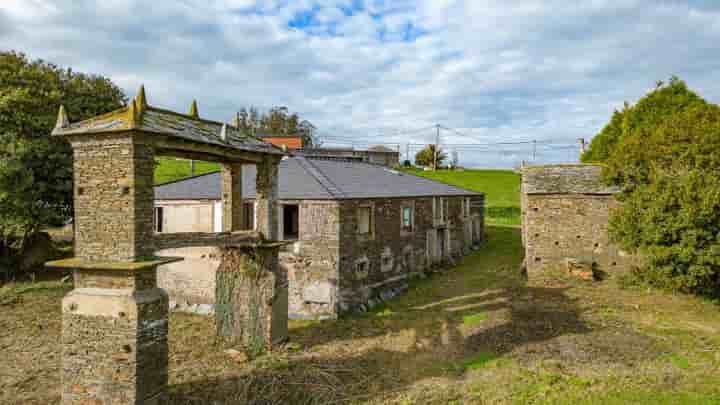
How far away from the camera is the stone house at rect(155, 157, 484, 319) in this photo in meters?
16.9

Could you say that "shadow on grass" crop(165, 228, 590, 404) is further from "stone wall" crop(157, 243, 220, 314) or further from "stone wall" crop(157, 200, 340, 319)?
"stone wall" crop(157, 243, 220, 314)

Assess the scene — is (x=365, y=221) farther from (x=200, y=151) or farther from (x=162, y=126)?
(x=162, y=126)

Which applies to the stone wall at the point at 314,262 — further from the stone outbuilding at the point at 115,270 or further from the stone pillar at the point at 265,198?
the stone outbuilding at the point at 115,270

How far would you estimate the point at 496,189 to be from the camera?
55.8m

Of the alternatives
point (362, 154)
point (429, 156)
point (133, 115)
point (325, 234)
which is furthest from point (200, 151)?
point (429, 156)

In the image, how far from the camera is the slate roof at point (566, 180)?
1945 centimetres

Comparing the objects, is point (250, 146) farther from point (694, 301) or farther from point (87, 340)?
point (694, 301)

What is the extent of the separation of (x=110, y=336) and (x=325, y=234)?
372 inches

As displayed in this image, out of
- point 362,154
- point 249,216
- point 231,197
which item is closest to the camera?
point 231,197

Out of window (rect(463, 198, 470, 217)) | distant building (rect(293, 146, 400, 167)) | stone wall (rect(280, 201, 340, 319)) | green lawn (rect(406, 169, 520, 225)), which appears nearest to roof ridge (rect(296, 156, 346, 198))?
stone wall (rect(280, 201, 340, 319))

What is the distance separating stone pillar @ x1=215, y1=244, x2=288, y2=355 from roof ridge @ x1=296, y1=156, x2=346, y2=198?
5158 millimetres

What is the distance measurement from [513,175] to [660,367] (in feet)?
198

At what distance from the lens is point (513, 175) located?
67.7 meters

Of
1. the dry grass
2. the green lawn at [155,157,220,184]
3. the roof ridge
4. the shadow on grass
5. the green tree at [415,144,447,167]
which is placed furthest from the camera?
the green tree at [415,144,447,167]
